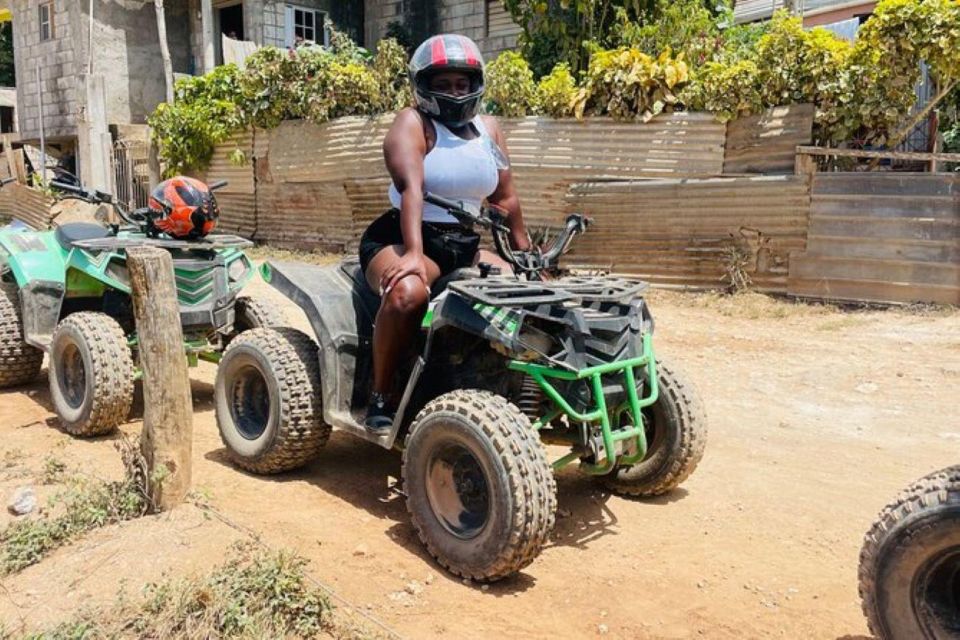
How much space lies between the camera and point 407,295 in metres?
4.05

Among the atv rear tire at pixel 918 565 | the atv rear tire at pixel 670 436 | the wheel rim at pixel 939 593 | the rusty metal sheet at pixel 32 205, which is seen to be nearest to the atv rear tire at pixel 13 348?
the atv rear tire at pixel 670 436

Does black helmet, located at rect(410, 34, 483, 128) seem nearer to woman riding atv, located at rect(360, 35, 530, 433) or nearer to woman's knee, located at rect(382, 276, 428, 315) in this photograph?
woman riding atv, located at rect(360, 35, 530, 433)

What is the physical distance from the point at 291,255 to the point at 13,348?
25.2ft

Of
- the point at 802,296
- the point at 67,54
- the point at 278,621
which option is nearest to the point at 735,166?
the point at 802,296

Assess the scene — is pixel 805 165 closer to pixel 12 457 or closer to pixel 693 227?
pixel 693 227

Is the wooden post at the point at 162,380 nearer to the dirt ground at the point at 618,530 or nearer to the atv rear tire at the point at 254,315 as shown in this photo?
the dirt ground at the point at 618,530

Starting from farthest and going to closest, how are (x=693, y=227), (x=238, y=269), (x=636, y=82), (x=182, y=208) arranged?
(x=636, y=82) < (x=693, y=227) < (x=238, y=269) < (x=182, y=208)

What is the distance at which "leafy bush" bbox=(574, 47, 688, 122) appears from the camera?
10234 mm

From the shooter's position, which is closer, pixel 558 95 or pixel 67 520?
pixel 67 520

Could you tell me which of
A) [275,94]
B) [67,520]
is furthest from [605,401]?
[275,94]

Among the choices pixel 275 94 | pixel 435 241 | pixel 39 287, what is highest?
pixel 275 94

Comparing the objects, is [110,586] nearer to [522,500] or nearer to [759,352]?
[522,500]

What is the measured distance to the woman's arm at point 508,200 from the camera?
15.4 ft

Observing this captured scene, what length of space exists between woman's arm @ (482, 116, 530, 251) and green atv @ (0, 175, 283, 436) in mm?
2427
